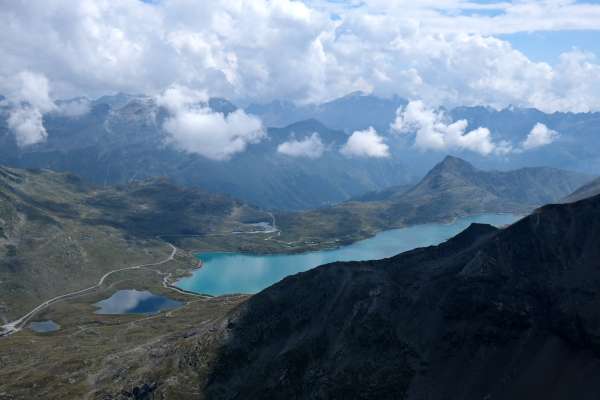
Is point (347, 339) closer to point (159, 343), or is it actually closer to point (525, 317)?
point (525, 317)

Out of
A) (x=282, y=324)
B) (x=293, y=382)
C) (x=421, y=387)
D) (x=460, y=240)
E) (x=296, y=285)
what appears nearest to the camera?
(x=421, y=387)

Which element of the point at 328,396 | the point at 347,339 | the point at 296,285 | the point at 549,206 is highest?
the point at 549,206

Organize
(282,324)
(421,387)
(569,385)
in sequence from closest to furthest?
1. (569,385)
2. (421,387)
3. (282,324)

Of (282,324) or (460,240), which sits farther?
(460,240)

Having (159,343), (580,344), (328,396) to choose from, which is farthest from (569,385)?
(159,343)

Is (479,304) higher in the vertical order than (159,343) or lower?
higher

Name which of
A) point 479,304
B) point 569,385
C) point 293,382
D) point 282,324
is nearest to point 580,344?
point 569,385
